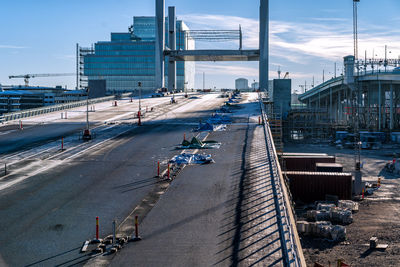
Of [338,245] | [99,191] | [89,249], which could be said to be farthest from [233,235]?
[338,245]

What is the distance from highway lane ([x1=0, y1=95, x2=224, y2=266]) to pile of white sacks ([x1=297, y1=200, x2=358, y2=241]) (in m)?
10.9

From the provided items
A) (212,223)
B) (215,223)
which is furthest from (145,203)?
(215,223)

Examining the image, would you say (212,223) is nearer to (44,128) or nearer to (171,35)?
(44,128)

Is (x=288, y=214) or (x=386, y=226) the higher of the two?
(x=288, y=214)

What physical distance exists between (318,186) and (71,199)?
21778 millimetres

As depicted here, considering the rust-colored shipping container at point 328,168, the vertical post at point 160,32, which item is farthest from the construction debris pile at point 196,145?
the vertical post at point 160,32

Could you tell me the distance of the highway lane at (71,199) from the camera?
1953cm

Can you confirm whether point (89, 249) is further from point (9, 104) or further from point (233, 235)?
point (9, 104)

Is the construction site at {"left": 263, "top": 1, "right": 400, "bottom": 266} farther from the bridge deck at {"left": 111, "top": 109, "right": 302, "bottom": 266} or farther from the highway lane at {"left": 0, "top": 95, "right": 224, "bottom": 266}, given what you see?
the highway lane at {"left": 0, "top": 95, "right": 224, "bottom": 266}

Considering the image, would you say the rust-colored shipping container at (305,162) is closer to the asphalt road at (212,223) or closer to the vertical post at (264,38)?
the asphalt road at (212,223)

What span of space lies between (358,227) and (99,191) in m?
18.9

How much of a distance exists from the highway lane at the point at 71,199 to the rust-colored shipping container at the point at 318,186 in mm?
10813

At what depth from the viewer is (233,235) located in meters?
20.1

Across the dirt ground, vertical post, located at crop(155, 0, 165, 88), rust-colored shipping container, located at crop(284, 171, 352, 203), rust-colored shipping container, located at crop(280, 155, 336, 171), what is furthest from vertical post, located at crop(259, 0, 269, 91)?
rust-colored shipping container, located at crop(284, 171, 352, 203)
